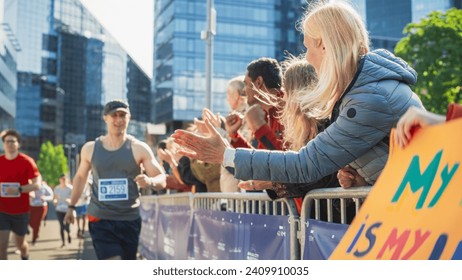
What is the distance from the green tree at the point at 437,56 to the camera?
25984mm

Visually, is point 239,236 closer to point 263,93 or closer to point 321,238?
point 263,93

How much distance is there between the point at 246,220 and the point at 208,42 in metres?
9.74

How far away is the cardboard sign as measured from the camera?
157cm

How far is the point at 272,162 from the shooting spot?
8.46 feet

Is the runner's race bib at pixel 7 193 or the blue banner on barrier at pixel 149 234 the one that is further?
the blue banner on barrier at pixel 149 234

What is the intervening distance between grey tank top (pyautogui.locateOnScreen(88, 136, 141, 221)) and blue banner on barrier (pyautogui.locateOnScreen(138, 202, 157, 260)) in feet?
12.9

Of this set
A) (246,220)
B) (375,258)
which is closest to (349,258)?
(375,258)

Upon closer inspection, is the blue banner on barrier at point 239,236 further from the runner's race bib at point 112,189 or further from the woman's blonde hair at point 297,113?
the runner's race bib at point 112,189

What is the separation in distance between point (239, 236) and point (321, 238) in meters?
1.39

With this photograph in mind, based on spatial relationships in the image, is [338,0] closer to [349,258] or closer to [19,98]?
[349,258]

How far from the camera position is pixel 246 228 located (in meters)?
4.31

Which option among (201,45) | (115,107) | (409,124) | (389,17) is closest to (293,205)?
(409,124)

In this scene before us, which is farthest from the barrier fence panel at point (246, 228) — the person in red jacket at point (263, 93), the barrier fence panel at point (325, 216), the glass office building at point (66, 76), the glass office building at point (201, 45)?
the glass office building at point (66, 76)

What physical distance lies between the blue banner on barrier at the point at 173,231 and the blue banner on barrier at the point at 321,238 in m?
3.43
